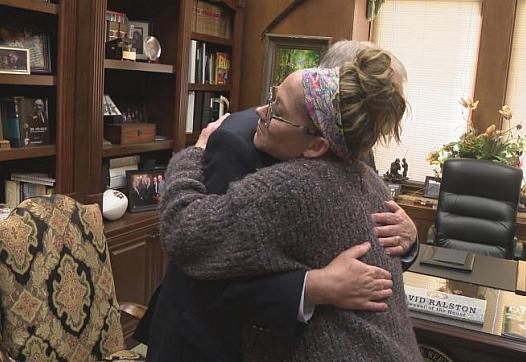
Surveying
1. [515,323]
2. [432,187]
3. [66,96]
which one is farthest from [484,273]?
[66,96]

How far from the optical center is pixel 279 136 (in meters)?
1.06

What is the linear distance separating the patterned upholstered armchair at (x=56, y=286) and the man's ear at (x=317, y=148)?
1141mm

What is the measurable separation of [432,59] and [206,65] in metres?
1.71

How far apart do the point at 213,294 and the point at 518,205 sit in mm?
3399

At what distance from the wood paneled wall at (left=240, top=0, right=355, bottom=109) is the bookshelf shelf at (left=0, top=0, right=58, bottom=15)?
75.4 inches

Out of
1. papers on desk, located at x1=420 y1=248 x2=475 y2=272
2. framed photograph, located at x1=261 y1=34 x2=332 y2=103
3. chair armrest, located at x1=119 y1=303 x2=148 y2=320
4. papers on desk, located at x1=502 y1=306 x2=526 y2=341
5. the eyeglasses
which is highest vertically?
framed photograph, located at x1=261 y1=34 x2=332 y2=103

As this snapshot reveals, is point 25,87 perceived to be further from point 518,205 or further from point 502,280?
point 518,205

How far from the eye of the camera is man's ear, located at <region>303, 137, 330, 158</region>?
3.40 ft

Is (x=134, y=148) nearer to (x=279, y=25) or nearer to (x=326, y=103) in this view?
(x=279, y=25)

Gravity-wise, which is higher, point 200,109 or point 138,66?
point 138,66

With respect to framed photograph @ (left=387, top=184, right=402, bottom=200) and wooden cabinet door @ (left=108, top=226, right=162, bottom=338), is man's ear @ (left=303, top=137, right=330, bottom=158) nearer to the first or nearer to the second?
wooden cabinet door @ (left=108, top=226, right=162, bottom=338)

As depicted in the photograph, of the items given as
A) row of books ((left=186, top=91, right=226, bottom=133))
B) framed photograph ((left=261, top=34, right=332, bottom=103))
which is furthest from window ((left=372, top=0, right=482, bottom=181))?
row of books ((left=186, top=91, right=226, bottom=133))

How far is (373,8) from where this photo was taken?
13.8 feet

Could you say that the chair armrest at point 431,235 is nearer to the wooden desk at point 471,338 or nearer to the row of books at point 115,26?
the wooden desk at point 471,338
